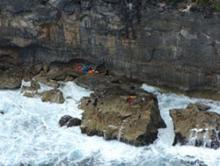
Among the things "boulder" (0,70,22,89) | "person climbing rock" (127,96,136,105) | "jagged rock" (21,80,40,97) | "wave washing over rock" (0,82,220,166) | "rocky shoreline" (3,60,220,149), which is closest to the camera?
"wave washing over rock" (0,82,220,166)

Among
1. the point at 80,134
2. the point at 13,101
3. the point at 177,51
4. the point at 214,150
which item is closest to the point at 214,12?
the point at 177,51

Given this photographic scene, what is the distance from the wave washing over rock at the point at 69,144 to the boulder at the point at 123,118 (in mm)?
293

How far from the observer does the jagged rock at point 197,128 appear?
75.8ft

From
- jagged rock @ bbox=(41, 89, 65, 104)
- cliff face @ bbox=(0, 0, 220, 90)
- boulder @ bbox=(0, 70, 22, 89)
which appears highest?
cliff face @ bbox=(0, 0, 220, 90)

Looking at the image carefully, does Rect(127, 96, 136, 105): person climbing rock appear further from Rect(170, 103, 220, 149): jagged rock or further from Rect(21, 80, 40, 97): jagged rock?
Rect(21, 80, 40, 97): jagged rock

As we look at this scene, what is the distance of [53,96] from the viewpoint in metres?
26.5

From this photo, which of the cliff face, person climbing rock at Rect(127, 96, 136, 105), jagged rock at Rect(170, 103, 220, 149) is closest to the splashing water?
jagged rock at Rect(170, 103, 220, 149)

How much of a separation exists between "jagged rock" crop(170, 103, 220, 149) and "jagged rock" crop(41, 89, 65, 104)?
507 cm

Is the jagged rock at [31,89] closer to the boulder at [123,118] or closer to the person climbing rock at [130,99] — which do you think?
the boulder at [123,118]

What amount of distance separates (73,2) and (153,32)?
12.4ft

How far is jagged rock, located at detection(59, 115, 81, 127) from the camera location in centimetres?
2464

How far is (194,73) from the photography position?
26078 mm

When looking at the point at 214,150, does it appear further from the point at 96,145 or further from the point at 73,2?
the point at 73,2

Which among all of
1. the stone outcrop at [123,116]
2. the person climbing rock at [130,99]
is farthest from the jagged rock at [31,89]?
the person climbing rock at [130,99]
